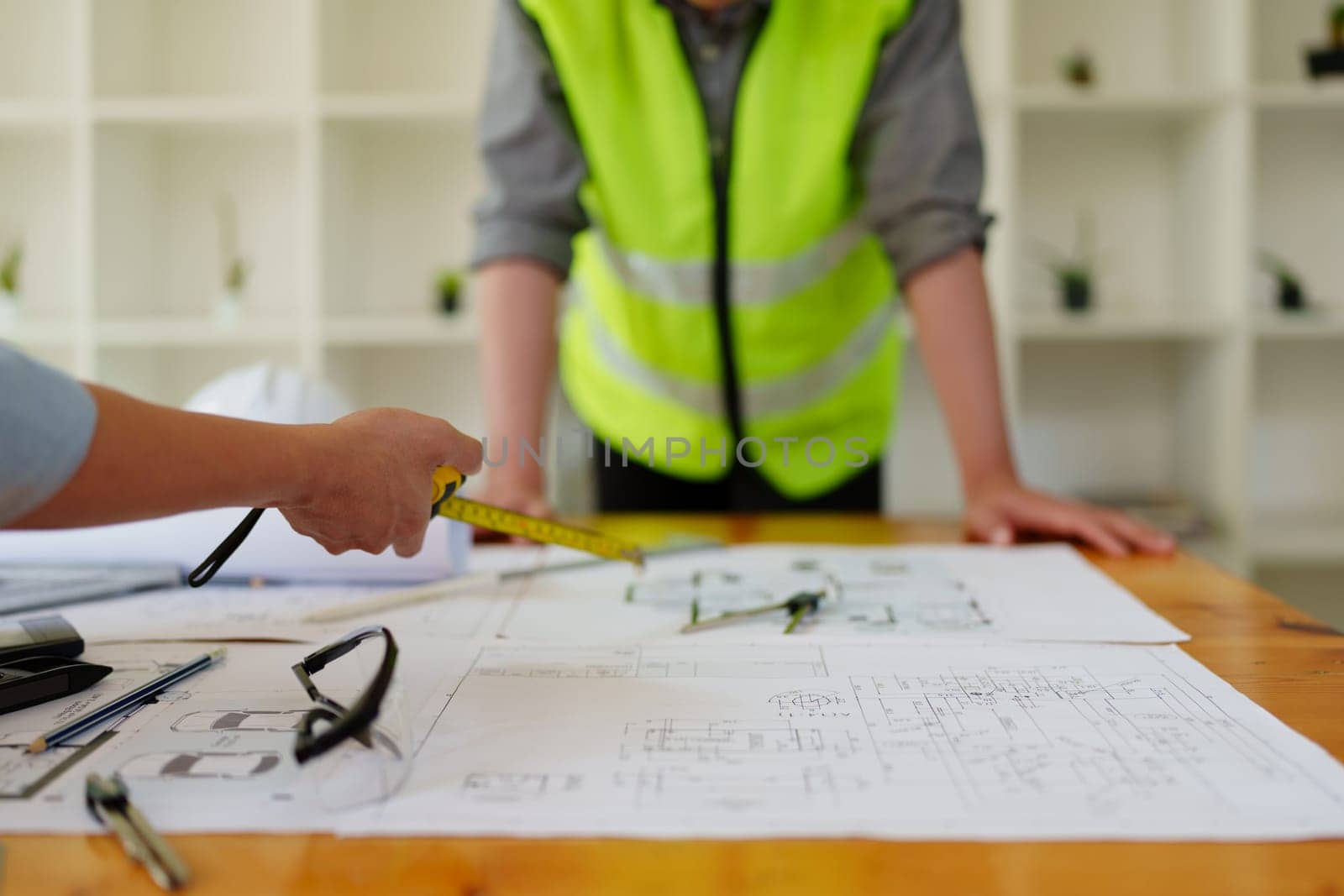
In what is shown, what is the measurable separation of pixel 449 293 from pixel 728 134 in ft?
4.25

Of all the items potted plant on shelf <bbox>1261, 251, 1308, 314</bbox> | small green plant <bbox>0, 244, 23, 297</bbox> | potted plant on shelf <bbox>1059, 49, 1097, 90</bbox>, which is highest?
potted plant on shelf <bbox>1059, 49, 1097, 90</bbox>

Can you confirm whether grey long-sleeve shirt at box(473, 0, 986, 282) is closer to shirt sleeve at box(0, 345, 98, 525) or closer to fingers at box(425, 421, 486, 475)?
fingers at box(425, 421, 486, 475)

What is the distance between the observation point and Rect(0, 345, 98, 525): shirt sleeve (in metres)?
0.42

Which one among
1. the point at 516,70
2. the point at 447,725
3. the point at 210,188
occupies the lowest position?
the point at 447,725

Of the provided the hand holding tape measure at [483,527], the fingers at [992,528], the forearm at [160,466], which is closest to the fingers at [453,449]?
the hand holding tape measure at [483,527]

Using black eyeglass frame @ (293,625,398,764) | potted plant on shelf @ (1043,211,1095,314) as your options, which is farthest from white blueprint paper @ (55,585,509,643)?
potted plant on shelf @ (1043,211,1095,314)

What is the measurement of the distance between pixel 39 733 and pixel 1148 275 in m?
2.56

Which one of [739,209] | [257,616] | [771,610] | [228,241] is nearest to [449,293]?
[228,241]

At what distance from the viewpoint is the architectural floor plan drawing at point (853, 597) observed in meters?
0.76

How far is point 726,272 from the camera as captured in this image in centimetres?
140

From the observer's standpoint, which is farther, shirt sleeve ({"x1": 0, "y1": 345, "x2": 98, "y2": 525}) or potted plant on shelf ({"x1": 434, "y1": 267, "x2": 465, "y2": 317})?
potted plant on shelf ({"x1": 434, "y1": 267, "x2": 465, "y2": 317})

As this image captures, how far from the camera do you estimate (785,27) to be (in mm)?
1277

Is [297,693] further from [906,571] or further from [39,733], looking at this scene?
[906,571]

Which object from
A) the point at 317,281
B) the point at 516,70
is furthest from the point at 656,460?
the point at 317,281
